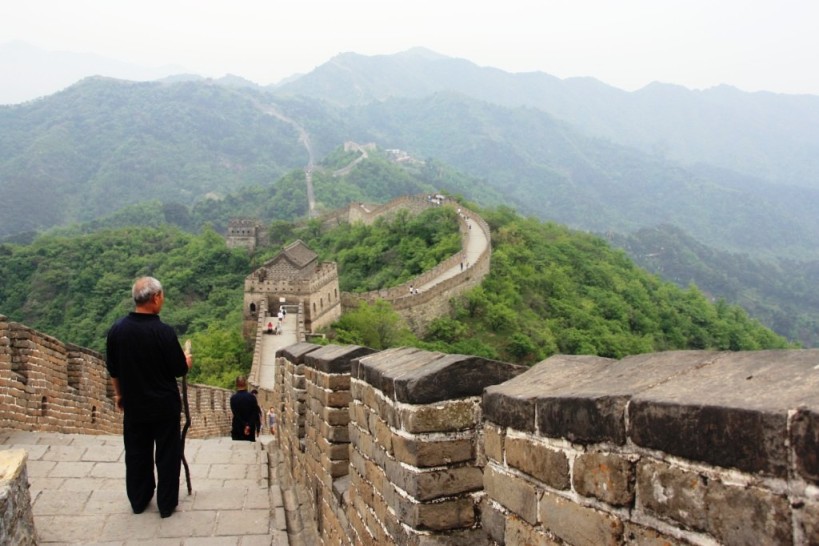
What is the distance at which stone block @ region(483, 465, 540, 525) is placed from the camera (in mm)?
2105

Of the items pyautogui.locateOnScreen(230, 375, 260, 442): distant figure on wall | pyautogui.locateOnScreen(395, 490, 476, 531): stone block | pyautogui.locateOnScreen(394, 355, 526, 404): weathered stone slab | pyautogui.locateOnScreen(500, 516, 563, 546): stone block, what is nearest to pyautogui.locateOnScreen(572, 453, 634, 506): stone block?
pyautogui.locateOnScreen(500, 516, 563, 546): stone block

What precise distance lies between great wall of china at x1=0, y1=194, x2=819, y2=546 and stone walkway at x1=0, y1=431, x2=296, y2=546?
1.38 meters

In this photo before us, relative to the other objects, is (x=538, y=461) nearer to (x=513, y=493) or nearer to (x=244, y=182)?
(x=513, y=493)

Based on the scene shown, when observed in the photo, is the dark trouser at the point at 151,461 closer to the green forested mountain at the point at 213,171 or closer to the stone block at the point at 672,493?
the stone block at the point at 672,493

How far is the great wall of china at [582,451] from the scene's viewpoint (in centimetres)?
139

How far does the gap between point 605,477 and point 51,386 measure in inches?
343

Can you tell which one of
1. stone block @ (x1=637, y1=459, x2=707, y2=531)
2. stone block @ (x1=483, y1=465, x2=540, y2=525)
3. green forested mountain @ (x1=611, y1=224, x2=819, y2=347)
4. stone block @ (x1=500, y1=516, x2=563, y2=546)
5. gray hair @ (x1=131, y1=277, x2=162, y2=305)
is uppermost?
gray hair @ (x1=131, y1=277, x2=162, y2=305)

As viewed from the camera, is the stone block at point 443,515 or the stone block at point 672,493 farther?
the stone block at point 443,515

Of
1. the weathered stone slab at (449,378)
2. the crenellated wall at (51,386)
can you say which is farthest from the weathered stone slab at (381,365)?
the crenellated wall at (51,386)

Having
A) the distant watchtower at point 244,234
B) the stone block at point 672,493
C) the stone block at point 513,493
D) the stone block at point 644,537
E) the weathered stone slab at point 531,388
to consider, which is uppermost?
the distant watchtower at point 244,234

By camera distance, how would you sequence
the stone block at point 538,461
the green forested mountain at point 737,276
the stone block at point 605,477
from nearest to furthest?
the stone block at point 605,477, the stone block at point 538,461, the green forested mountain at point 737,276

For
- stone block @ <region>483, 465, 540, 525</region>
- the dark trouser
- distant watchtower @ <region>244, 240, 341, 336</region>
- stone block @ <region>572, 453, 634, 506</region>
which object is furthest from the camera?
distant watchtower @ <region>244, 240, 341, 336</region>

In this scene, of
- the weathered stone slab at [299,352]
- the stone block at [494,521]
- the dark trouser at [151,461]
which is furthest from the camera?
the weathered stone slab at [299,352]

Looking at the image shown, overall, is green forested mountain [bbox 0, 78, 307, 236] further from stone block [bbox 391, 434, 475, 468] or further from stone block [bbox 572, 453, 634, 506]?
stone block [bbox 572, 453, 634, 506]
